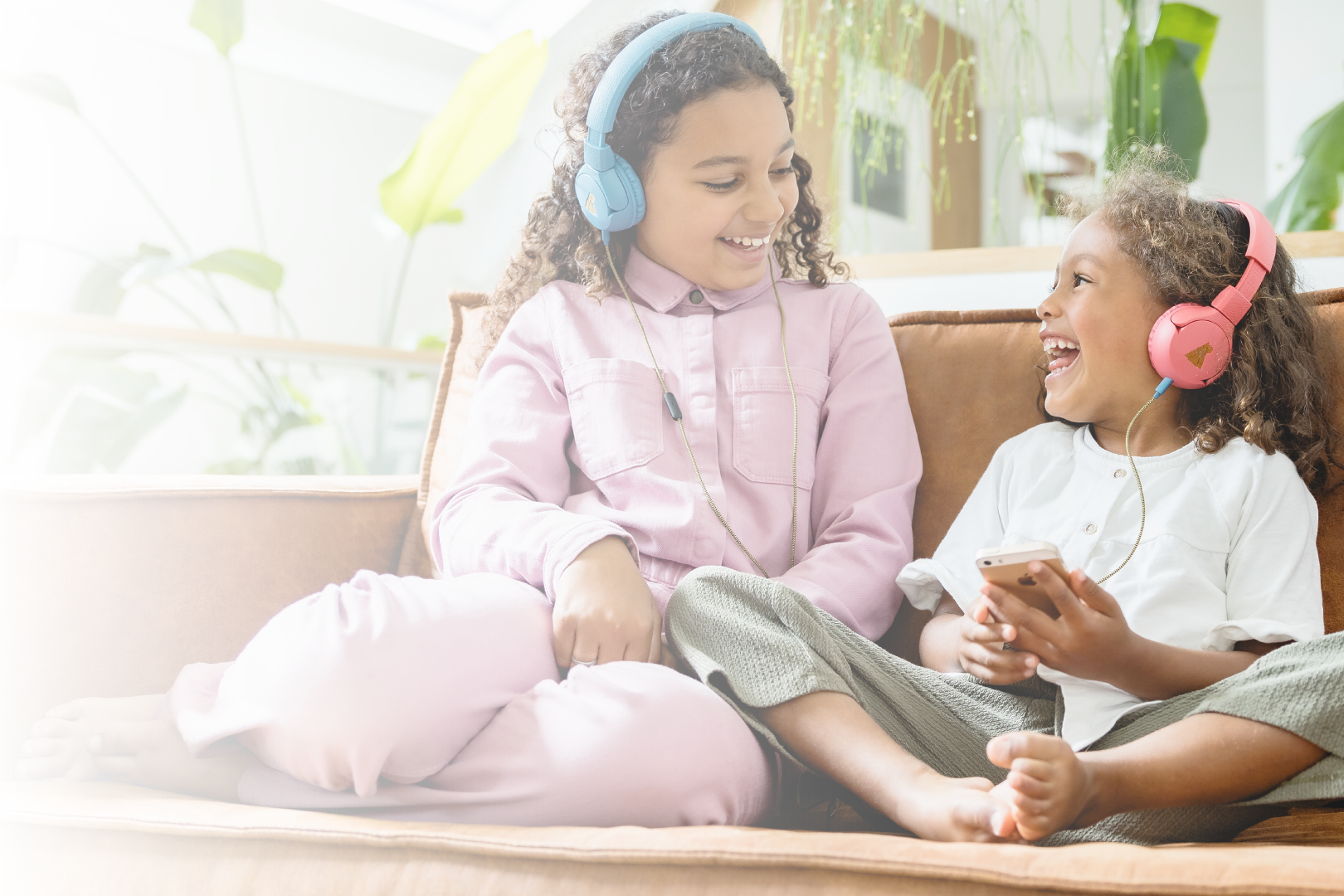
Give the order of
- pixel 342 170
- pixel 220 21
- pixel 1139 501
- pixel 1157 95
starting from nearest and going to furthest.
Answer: pixel 1139 501 < pixel 1157 95 < pixel 220 21 < pixel 342 170

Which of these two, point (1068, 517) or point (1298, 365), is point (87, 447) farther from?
point (1298, 365)

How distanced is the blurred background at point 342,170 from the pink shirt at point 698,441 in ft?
1.28

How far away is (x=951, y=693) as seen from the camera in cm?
84

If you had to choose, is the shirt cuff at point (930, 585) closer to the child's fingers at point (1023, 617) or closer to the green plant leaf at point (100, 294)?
the child's fingers at point (1023, 617)

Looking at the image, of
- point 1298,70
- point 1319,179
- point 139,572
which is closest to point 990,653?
point 139,572

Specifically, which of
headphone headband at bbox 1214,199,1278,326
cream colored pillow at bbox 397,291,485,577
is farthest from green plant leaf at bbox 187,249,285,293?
headphone headband at bbox 1214,199,1278,326

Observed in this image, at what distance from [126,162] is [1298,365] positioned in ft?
7.22

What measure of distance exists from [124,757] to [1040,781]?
2.36 ft

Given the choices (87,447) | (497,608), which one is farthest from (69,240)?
(497,608)

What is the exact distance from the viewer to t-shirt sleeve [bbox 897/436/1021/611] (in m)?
0.96

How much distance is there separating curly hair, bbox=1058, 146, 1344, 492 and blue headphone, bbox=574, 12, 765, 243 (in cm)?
50

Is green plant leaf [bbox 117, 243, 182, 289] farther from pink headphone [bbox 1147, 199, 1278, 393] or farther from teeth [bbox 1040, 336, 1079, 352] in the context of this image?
pink headphone [bbox 1147, 199, 1278, 393]

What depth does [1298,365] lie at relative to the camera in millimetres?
915

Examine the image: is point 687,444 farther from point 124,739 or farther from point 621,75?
point 124,739
